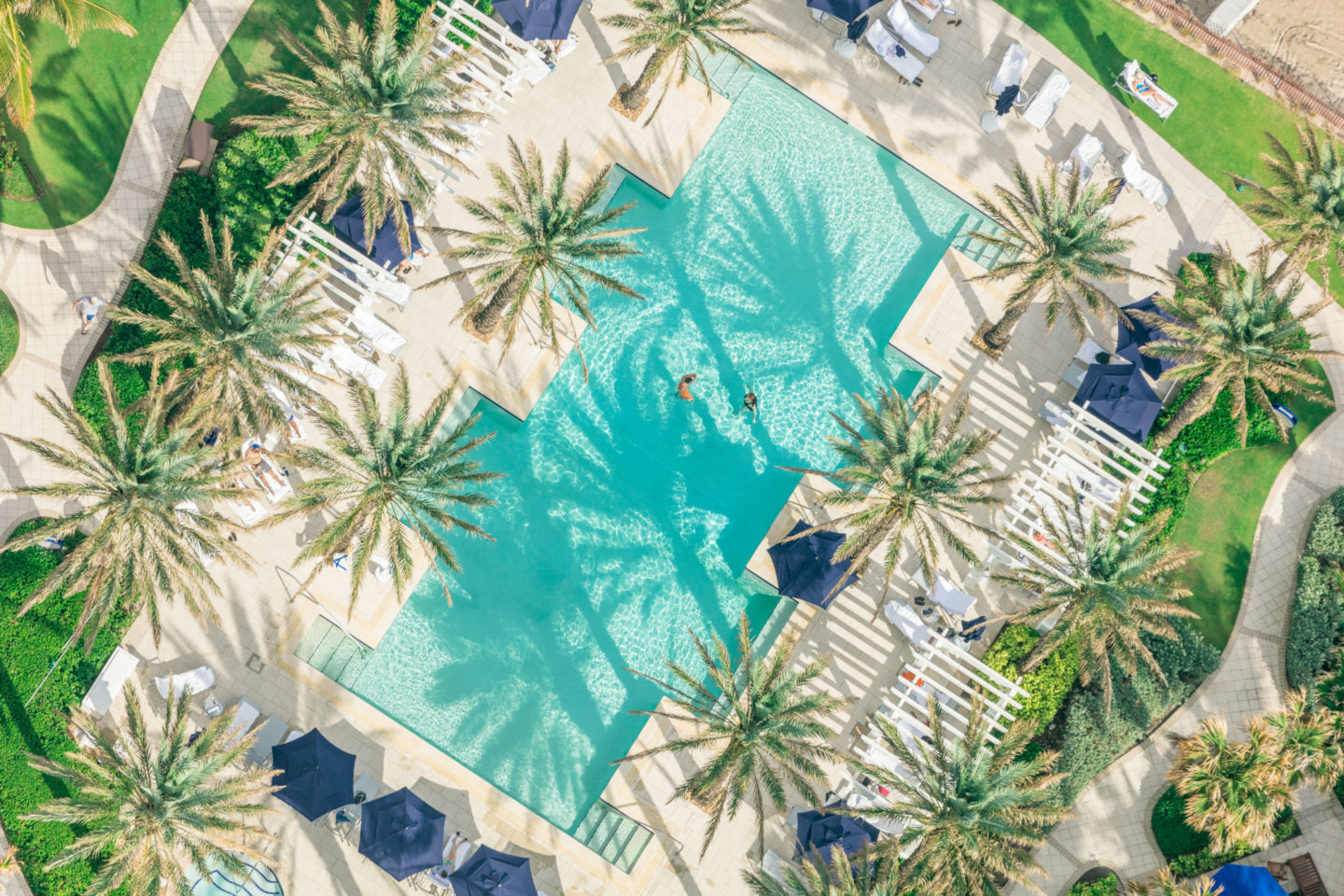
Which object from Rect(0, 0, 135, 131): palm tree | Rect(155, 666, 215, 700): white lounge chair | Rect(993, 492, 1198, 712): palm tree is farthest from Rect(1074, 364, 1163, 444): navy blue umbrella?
Rect(0, 0, 135, 131): palm tree

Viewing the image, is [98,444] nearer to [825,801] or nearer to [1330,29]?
[825,801]

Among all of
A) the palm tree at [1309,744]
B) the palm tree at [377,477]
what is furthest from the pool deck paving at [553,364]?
the palm tree at [377,477]

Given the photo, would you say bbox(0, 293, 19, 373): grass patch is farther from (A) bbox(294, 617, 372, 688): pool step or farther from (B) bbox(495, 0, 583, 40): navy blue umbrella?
(B) bbox(495, 0, 583, 40): navy blue umbrella

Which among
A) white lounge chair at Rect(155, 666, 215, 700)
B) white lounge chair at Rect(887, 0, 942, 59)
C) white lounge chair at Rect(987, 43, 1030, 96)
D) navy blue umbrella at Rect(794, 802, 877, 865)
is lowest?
white lounge chair at Rect(155, 666, 215, 700)

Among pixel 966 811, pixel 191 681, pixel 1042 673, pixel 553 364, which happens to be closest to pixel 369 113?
pixel 553 364

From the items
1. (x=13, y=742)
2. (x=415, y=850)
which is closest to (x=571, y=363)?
(x=415, y=850)

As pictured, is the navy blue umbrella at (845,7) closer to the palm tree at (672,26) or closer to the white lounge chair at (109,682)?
the palm tree at (672,26)
